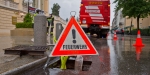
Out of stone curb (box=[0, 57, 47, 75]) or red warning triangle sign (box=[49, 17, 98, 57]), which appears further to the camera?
red warning triangle sign (box=[49, 17, 98, 57])

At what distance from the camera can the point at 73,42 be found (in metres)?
5.41

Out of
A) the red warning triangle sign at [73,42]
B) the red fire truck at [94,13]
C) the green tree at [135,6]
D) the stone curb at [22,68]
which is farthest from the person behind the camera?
the green tree at [135,6]

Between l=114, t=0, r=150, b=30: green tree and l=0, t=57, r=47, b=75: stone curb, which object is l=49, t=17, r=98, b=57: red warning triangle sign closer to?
l=0, t=57, r=47, b=75: stone curb

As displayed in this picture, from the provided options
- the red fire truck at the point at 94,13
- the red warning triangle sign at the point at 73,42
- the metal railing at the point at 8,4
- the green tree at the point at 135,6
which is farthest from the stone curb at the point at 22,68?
the green tree at the point at 135,6

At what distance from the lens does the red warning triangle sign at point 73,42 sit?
5350 millimetres

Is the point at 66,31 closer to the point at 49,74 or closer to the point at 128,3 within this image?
the point at 49,74

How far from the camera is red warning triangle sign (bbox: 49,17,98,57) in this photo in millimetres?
5350

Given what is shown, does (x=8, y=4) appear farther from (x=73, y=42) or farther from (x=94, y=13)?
(x=73, y=42)

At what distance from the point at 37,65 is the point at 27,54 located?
3.57 ft

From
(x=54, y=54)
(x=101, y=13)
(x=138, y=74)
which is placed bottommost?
(x=138, y=74)

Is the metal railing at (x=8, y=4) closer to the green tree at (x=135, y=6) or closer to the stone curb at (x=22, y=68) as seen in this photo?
the green tree at (x=135, y=6)

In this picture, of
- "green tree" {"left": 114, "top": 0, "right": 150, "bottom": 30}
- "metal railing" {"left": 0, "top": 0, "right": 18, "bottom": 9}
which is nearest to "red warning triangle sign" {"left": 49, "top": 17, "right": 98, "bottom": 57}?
"metal railing" {"left": 0, "top": 0, "right": 18, "bottom": 9}

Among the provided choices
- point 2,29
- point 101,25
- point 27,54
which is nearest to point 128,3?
point 101,25

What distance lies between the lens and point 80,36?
546 centimetres
